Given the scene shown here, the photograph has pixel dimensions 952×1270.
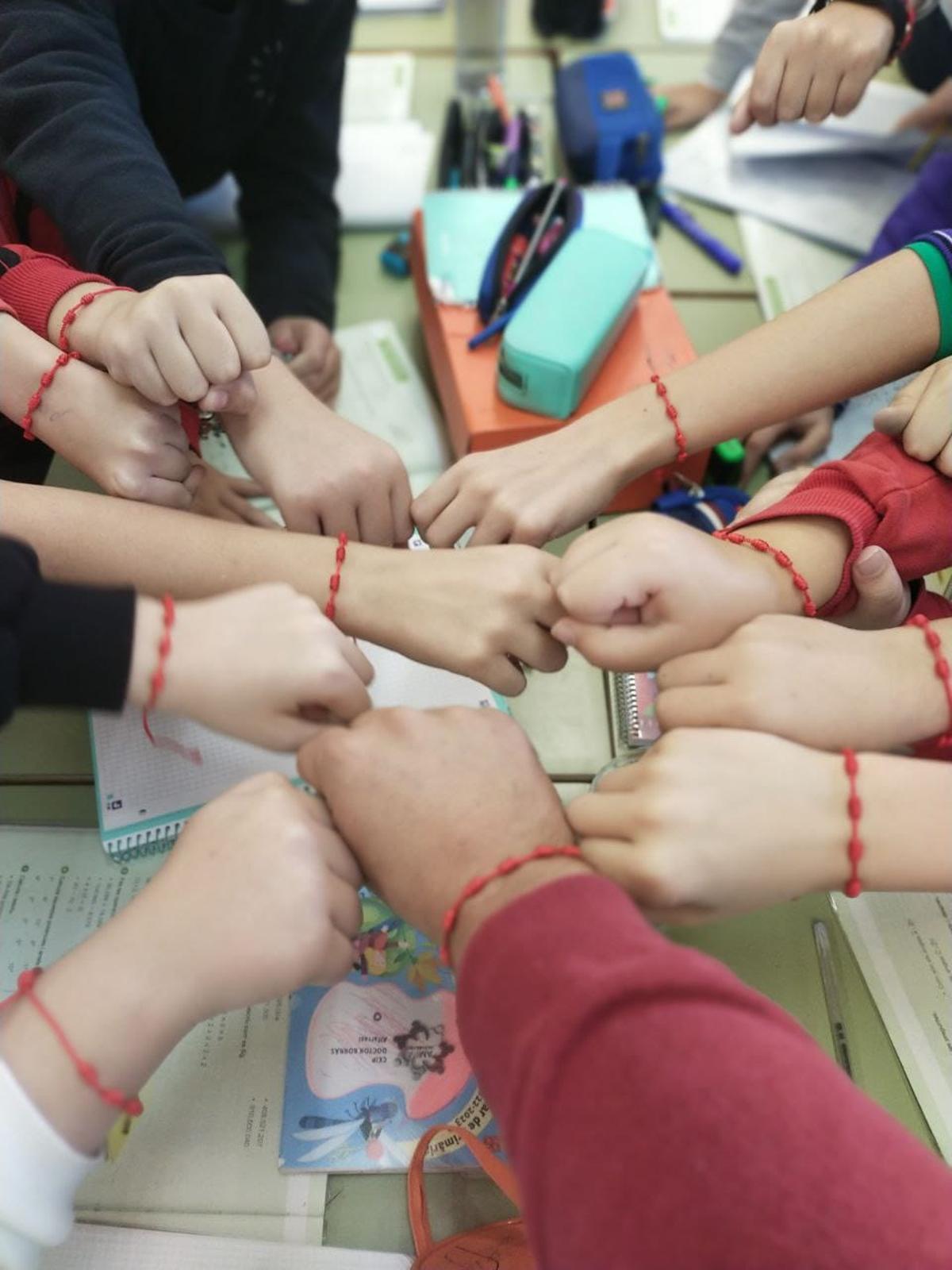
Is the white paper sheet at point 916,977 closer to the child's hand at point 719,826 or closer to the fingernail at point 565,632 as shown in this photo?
the child's hand at point 719,826

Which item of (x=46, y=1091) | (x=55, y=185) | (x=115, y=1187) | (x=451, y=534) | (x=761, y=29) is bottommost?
(x=115, y=1187)

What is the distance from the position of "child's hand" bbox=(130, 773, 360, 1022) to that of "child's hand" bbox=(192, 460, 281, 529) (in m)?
0.34

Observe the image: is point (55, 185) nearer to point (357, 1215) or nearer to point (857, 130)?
point (357, 1215)

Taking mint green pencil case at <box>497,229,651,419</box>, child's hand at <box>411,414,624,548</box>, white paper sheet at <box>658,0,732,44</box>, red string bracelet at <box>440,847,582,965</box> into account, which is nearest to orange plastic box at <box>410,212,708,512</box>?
mint green pencil case at <box>497,229,651,419</box>

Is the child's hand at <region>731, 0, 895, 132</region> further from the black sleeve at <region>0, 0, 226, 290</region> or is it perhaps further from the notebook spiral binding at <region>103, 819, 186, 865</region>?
the notebook spiral binding at <region>103, 819, 186, 865</region>

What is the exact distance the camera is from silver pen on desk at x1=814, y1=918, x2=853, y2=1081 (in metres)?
0.60

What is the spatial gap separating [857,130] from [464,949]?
4.02ft

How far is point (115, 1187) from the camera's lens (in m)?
0.54

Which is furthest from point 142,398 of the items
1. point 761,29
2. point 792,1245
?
point 761,29

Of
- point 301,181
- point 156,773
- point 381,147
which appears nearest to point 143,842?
point 156,773

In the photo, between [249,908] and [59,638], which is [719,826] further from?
[59,638]

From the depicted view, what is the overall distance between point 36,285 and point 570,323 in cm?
45

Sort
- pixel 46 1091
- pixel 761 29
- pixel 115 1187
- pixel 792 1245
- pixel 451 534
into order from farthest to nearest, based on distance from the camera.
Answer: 1. pixel 761 29
2. pixel 451 534
3. pixel 115 1187
4. pixel 46 1091
5. pixel 792 1245

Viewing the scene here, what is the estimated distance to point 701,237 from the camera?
1108 mm
